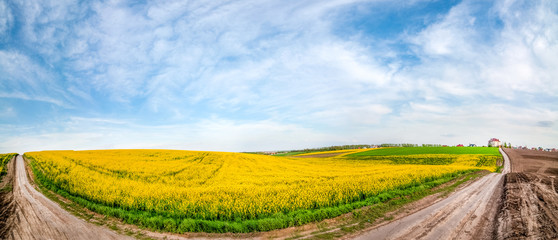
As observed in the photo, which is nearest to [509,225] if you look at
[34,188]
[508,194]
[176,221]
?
[508,194]

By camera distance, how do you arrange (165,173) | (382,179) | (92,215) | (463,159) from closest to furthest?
(92,215), (382,179), (165,173), (463,159)

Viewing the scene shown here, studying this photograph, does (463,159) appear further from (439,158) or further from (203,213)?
(203,213)

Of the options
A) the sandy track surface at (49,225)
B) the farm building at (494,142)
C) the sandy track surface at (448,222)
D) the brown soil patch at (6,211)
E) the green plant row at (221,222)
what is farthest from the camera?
the farm building at (494,142)

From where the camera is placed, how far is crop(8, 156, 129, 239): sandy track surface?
8234 millimetres

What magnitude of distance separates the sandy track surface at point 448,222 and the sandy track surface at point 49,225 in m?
9.52

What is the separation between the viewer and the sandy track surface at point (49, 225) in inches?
324

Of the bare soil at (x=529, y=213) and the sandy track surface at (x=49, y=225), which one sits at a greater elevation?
the bare soil at (x=529, y=213)

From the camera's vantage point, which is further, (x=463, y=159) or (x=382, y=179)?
(x=463, y=159)

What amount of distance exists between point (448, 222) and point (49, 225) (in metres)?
15.6

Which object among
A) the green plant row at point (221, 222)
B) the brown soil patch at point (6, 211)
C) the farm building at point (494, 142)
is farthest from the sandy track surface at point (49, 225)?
the farm building at point (494, 142)

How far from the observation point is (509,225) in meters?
8.25

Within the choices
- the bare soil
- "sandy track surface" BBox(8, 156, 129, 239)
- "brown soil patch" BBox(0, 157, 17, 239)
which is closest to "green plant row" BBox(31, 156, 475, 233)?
"sandy track surface" BBox(8, 156, 129, 239)

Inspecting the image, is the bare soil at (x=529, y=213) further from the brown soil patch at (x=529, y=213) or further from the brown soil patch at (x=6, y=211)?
Result: the brown soil patch at (x=6, y=211)

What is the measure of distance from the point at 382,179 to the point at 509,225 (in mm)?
7861
